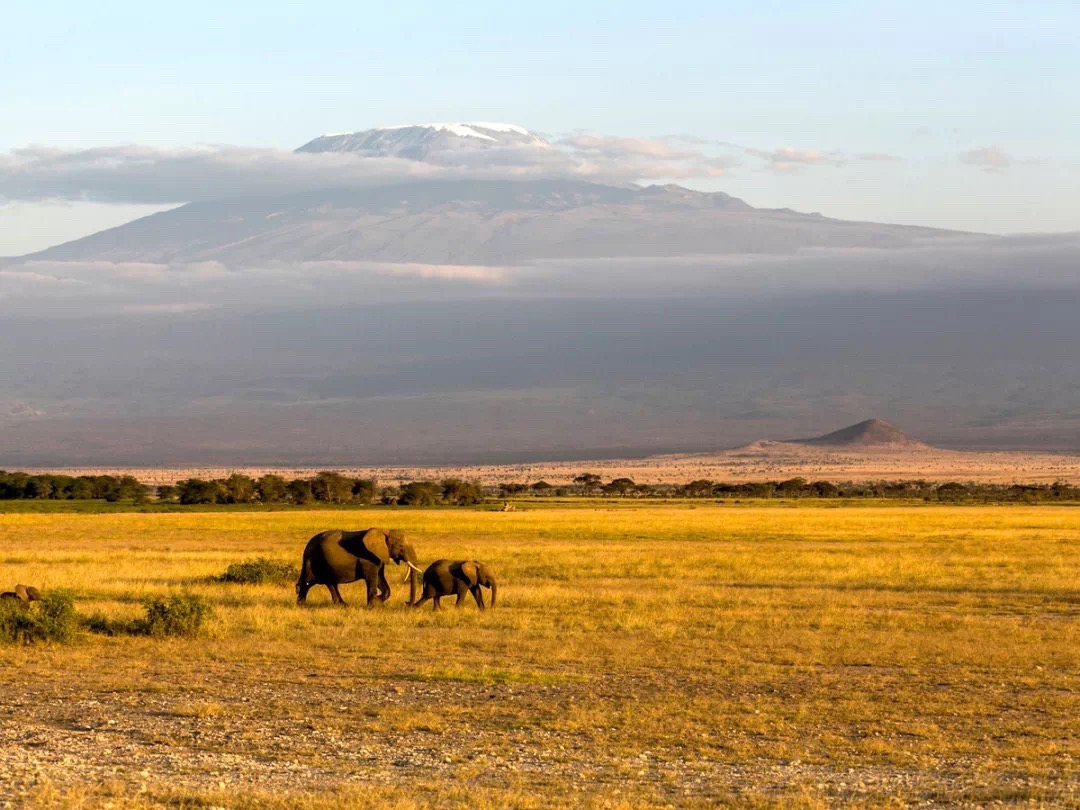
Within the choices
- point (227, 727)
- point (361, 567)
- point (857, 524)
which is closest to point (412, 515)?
point (857, 524)

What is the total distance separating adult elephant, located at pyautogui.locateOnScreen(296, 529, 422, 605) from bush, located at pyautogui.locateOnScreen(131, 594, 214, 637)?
374cm

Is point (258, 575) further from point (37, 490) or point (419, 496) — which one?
point (37, 490)

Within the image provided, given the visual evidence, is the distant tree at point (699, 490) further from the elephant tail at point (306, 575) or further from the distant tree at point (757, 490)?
the elephant tail at point (306, 575)

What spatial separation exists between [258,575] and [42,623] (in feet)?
30.5

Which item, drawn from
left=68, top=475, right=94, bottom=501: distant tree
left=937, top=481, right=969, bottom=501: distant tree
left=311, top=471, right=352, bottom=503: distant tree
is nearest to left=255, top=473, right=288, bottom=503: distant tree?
left=311, top=471, right=352, bottom=503: distant tree

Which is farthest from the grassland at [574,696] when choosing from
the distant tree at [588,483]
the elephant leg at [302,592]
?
the distant tree at [588,483]

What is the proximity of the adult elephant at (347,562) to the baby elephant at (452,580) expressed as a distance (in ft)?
2.10

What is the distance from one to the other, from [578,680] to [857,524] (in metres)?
49.4

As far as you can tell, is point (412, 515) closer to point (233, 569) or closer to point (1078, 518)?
point (1078, 518)

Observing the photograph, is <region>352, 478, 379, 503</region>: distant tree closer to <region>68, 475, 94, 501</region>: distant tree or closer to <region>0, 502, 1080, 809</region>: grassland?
<region>68, 475, 94, 501</region>: distant tree

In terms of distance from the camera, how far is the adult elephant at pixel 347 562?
25281mm

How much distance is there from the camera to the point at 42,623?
811 inches

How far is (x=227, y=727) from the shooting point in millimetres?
14391

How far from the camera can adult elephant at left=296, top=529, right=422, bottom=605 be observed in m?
25.3
